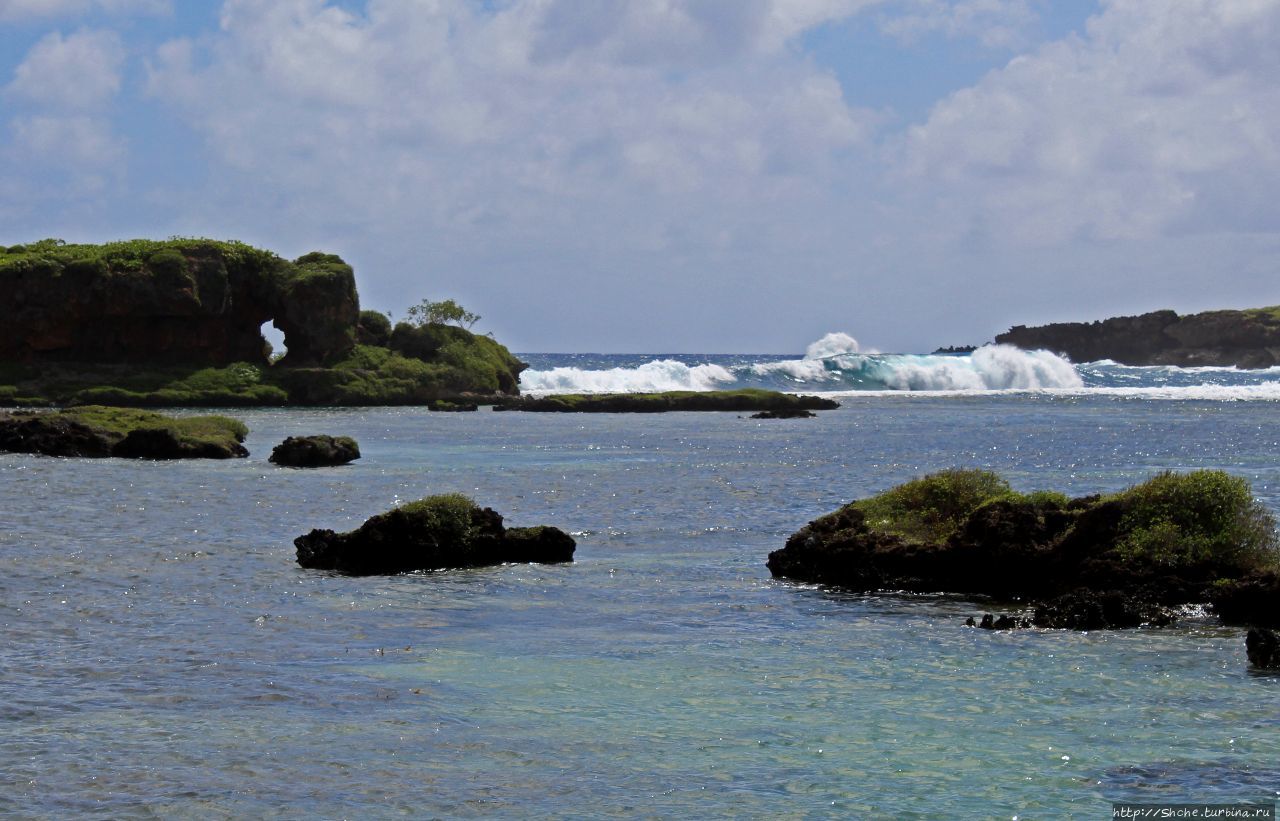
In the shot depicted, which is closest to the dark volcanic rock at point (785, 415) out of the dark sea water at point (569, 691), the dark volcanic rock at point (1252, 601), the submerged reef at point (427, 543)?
the dark sea water at point (569, 691)

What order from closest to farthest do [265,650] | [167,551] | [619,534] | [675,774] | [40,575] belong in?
[675,774] → [265,650] → [40,575] → [167,551] → [619,534]

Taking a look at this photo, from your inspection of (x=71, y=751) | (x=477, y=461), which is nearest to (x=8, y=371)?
(x=477, y=461)

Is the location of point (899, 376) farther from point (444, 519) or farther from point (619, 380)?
point (444, 519)

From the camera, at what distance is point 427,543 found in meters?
27.0

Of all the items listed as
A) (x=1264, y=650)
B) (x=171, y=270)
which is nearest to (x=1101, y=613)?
(x=1264, y=650)

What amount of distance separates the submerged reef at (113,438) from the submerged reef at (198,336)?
164ft

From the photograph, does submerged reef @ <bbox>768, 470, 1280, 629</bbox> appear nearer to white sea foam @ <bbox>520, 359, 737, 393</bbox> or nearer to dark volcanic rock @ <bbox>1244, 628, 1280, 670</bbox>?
dark volcanic rock @ <bbox>1244, 628, 1280, 670</bbox>

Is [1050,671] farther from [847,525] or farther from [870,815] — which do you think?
[847,525]

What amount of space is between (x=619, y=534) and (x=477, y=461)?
2615cm

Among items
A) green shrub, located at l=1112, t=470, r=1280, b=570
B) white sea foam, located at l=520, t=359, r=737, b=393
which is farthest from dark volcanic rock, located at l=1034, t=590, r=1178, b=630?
white sea foam, located at l=520, t=359, r=737, b=393

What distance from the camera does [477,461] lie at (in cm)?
5919

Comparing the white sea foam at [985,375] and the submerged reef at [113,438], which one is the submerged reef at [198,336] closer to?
the submerged reef at [113,438]

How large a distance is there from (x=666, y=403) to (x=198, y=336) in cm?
4212

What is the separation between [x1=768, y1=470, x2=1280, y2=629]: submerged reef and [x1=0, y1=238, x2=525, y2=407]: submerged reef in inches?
3623
